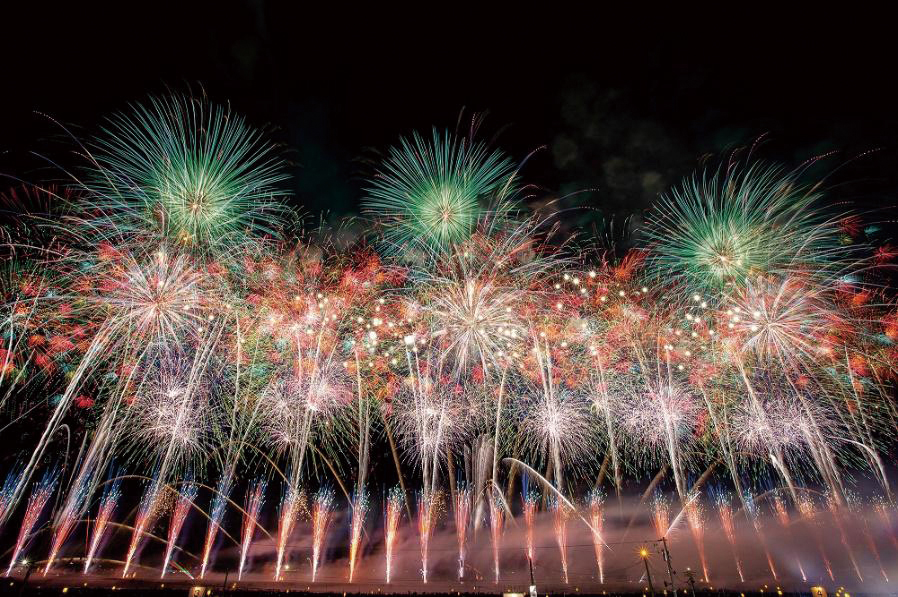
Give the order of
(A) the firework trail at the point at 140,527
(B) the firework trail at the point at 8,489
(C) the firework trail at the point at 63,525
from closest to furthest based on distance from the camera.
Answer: (B) the firework trail at the point at 8,489, (C) the firework trail at the point at 63,525, (A) the firework trail at the point at 140,527

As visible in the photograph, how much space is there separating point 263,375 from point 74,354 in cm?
806

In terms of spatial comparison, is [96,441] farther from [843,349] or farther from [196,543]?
[196,543]

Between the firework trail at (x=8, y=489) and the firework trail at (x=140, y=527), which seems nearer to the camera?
the firework trail at (x=8, y=489)

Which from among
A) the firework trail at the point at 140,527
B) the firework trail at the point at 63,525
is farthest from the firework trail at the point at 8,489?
the firework trail at the point at 140,527

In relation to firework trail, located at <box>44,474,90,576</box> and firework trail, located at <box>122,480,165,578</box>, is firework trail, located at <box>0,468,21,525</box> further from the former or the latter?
firework trail, located at <box>122,480,165,578</box>

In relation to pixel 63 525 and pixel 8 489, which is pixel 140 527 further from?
pixel 8 489

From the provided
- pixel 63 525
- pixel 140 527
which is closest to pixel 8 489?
pixel 63 525

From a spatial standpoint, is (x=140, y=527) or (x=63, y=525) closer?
(x=63, y=525)

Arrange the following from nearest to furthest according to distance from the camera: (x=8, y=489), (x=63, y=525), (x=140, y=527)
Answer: (x=8, y=489) → (x=63, y=525) → (x=140, y=527)

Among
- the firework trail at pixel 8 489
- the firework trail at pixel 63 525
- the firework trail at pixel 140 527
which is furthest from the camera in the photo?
the firework trail at pixel 140 527

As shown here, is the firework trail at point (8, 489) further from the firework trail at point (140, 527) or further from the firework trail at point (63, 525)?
the firework trail at point (140, 527)

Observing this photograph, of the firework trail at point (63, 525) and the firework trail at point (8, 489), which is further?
the firework trail at point (63, 525)

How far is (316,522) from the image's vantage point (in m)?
33.1

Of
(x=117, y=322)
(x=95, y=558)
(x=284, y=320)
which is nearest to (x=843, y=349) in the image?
(x=284, y=320)
